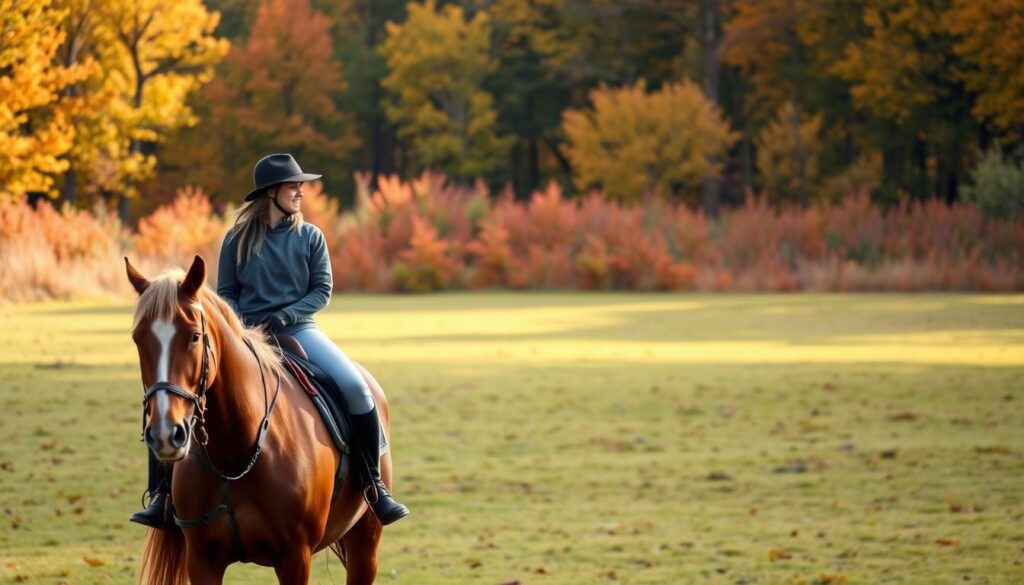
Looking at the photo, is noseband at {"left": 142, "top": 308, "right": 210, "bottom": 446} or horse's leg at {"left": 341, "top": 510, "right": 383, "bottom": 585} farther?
horse's leg at {"left": 341, "top": 510, "right": 383, "bottom": 585}

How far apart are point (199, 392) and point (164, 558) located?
1.27 m

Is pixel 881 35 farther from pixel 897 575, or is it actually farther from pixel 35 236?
pixel 897 575

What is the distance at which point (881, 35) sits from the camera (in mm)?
48250

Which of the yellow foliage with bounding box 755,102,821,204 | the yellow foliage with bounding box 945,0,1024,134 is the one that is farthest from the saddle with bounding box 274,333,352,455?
the yellow foliage with bounding box 755,102,821,204

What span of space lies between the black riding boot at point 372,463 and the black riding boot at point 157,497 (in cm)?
86

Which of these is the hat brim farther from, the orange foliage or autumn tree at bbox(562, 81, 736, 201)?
autumn tree at bbox(562, 81, 736, 201)

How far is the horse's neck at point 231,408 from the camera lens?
5.47 m

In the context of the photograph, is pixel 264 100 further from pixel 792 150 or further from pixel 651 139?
pixel 792 150

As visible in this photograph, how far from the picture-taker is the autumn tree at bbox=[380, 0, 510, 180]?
59438 mm

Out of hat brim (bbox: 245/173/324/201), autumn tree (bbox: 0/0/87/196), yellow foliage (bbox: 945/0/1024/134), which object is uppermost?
yellow foliage (bbox: 945/0/1024/134)

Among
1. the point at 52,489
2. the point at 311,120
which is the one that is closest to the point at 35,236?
the point at 52,489

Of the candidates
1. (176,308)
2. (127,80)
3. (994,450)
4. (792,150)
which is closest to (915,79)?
(792,150)

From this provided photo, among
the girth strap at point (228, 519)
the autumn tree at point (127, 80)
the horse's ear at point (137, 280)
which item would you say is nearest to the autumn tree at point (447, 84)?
the autumn tree at point (127, 80)

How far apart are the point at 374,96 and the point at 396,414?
52869 millimetres
